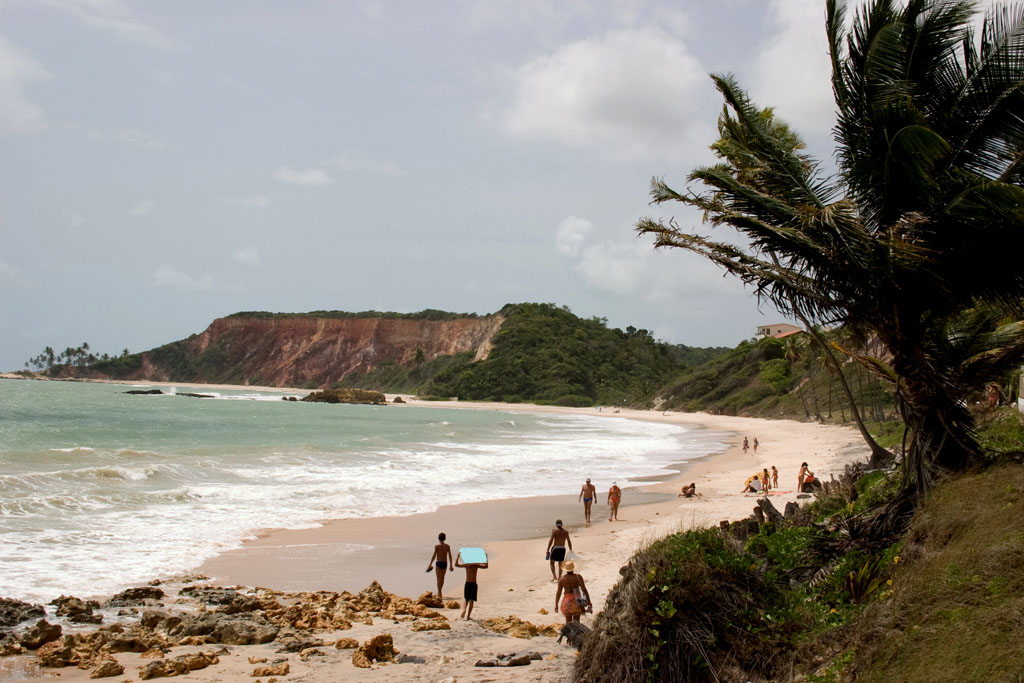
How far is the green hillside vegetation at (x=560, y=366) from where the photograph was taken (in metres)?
92.9

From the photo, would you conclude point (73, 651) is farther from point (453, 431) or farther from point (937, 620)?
point (453, 431)

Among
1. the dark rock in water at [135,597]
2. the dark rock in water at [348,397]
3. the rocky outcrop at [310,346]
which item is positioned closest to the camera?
the dark rock in water at [135,597]

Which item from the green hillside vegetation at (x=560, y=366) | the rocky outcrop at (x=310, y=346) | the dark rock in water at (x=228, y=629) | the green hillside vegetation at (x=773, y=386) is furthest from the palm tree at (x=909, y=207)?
the rocky outcrop at (x=310, y=346)

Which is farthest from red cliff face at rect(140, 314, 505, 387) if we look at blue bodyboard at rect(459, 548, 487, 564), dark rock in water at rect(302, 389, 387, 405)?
blue bodyboard at rect(459, 548, 487, 564)

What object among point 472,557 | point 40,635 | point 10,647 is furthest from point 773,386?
point 10,647

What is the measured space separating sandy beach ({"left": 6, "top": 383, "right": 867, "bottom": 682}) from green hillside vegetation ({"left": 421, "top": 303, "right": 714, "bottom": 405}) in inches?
2691

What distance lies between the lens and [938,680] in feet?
11.9

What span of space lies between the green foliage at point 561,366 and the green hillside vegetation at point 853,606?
80.2 meters

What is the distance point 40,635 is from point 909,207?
28.8 feet

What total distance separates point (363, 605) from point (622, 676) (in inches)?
193

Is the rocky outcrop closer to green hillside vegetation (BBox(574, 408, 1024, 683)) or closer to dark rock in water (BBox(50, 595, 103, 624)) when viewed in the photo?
dark rock in water (BBox(50, 595, 103, 624))

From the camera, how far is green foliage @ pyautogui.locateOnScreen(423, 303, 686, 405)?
93.1 meters

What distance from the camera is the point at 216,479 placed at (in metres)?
19.5

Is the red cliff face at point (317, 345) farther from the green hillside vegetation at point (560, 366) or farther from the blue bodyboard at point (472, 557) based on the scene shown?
the blue bodyboard at point (472, 557)
